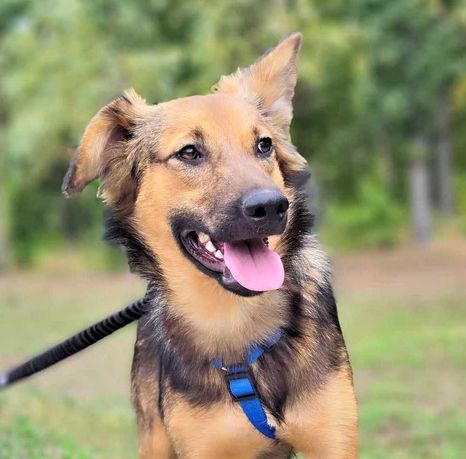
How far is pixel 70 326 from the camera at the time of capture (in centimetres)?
2028

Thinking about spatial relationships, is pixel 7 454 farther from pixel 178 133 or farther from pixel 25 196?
pixel 25 196

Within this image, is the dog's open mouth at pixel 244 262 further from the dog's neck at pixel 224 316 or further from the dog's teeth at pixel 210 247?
the dog's neck at pixel 224 316

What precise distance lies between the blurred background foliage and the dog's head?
16498mm

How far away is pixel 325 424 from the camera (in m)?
4.11

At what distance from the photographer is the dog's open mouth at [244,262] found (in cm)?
400

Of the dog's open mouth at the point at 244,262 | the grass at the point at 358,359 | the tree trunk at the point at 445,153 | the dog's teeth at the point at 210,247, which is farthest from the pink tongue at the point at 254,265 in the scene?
the tree trunk at the point at 445,153

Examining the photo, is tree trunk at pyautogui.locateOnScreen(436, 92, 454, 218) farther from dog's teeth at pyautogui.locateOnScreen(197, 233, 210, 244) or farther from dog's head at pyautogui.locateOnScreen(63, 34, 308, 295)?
dog's teeth at pyautogui.locateOnScreen(197, 233, 210, 244)

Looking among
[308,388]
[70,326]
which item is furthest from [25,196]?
[308,388]

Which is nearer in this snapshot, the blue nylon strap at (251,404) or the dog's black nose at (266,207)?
the dog's black nose at (266,207)

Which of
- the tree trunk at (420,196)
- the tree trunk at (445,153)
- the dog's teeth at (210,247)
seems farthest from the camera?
the tree trunk at (445,153)

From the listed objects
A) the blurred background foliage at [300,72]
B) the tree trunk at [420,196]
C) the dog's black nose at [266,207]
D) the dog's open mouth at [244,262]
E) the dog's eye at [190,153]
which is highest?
the dog's eye at [190,153]

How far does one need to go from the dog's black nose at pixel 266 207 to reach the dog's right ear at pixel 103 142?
3.13 ft

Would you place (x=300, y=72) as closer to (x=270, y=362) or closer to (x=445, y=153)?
(x=445, y=153)

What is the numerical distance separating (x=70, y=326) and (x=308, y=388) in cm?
1662
